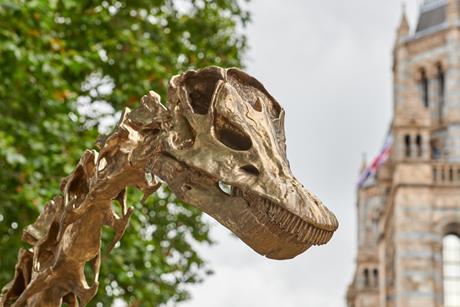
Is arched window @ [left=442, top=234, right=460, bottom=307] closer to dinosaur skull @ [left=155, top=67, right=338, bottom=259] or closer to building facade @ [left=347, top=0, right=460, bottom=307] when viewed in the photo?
building facade @ [left=347, top=0, right=460, bottom=307]

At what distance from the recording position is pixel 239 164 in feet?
10.5

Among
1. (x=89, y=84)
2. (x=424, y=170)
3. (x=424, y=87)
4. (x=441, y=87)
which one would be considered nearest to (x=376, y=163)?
(x=424, y=87)

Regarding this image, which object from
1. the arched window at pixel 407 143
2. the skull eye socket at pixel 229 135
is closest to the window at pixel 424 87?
the arched window at pixel 407 143

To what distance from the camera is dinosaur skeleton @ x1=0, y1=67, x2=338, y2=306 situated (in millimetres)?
3086

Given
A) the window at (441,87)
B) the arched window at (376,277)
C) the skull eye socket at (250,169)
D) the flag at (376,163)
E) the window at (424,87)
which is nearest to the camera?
the skull eye socket at (250,169)

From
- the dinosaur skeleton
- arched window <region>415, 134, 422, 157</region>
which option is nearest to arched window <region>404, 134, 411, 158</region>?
arched window <region>415, 134, 422, 157</region>

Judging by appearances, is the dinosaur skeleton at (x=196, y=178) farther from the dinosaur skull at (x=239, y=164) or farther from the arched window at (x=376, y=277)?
the arched window at (x=376, y=277)

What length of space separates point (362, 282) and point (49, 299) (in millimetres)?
55768

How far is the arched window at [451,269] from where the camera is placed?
3575 centimetres

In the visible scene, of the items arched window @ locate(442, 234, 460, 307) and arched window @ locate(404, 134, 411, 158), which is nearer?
arched window @ locate(442, 234, 460, 307)

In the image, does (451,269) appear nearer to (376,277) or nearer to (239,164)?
(376,277)

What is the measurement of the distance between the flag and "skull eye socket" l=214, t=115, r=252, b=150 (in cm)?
4353

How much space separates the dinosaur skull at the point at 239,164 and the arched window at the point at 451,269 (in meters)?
33.2

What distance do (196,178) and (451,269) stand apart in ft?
111
